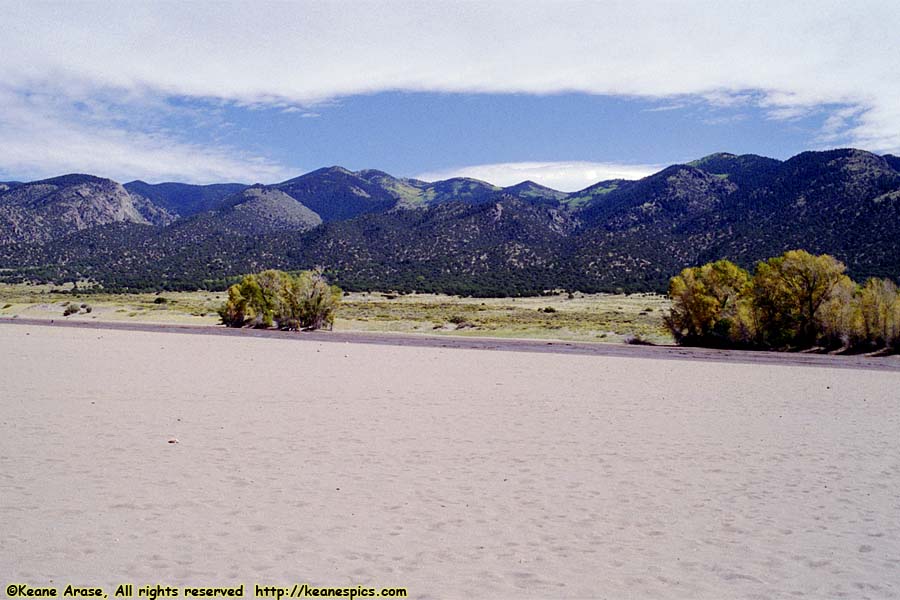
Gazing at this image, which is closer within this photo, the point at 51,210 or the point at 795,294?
the point at 795,294

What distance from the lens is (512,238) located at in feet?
457

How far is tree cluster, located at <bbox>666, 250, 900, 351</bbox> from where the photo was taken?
30594 mm

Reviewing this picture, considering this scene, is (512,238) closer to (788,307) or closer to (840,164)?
(840,164)

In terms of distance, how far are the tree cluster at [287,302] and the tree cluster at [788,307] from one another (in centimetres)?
2278

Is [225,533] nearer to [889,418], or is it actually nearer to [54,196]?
[889,418]

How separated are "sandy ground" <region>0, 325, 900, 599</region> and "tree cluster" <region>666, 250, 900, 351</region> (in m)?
16.1

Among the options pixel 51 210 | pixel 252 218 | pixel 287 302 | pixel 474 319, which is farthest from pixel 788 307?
pixel 51 210

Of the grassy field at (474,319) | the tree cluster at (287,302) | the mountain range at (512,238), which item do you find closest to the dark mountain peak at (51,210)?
the mountain range at (512,238)

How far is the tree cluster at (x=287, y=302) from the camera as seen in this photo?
44188 mm

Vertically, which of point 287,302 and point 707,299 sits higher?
point 707,299

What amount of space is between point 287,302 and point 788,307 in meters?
30.7

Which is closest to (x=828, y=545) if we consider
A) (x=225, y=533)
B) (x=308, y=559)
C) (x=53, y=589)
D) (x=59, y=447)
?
(x=308, y=559)

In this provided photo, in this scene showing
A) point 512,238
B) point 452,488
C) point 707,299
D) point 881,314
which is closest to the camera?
point 452,488

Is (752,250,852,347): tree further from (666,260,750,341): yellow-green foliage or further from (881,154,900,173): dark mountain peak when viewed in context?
(881,154,900,173): dark mountain peak
